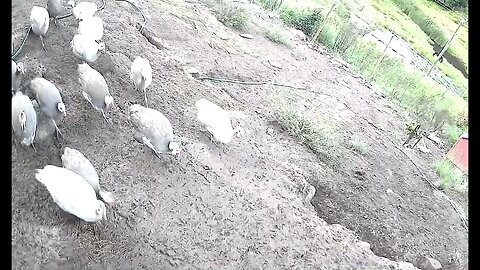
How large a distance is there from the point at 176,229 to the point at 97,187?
17cm

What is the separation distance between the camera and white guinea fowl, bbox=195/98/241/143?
4.05 feet

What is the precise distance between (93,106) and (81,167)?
226 millimetres

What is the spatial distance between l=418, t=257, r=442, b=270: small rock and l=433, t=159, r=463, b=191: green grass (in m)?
0.25

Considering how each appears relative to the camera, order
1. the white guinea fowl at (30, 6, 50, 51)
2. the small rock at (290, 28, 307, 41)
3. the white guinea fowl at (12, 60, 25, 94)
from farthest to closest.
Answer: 1. the small rock at (290, 28, 307, 41)
2. the white guinea fowl at (30, 6, 50, 51)
3. the white guinea fowl at (12, 60, 25, 94)

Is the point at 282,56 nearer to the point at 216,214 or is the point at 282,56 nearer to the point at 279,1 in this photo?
the point at 279,1

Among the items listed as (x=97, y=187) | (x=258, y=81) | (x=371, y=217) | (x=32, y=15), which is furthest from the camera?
(x=258, y=81)

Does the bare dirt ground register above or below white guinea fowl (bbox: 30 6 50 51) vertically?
below

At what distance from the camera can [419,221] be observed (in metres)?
1.36

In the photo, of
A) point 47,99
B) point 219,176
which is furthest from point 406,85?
point 47,99

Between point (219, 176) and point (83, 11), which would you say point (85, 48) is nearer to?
point (83, 11)

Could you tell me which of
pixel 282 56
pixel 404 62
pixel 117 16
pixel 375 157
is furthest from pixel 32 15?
pixel 404 62

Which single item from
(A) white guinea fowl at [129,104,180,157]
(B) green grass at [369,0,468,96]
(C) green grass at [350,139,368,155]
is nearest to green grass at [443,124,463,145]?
(B) green grass at [369,0,468,96]

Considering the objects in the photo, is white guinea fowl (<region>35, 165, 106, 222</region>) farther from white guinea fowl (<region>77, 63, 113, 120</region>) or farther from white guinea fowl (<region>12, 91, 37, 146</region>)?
white guinea fowl (<region>77, 63, 113, 120</region>)

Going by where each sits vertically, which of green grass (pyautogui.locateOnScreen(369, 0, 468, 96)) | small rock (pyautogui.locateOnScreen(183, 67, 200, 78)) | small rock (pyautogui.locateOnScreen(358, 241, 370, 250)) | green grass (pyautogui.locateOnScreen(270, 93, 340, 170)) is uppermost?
green grass (pyautogui.locateOnScreen(369, 0, 468, 96))
